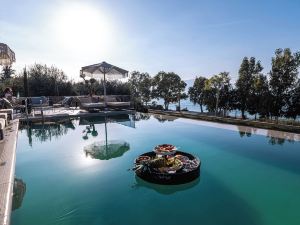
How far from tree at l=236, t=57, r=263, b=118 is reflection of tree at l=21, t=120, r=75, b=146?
599 inches

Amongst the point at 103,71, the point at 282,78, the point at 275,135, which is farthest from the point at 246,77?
the point at 103,71

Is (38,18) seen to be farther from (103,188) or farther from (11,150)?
(103,188)

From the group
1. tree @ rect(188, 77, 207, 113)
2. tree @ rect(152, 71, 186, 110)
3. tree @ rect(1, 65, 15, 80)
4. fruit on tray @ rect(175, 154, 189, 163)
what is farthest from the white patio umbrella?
tree @ rect(1, 65, 15, 80)

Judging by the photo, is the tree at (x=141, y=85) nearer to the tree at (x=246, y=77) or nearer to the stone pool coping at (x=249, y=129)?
the tree at (x=246, y=77)

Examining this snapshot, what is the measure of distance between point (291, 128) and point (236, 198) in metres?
6.86

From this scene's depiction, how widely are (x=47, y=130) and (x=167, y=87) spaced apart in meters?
17.8

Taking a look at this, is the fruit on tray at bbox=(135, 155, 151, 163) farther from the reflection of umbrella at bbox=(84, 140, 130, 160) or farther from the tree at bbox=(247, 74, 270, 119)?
the tree at bbox=(247, 74, 270, 119)

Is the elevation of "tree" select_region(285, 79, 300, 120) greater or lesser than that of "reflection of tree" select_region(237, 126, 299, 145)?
greater

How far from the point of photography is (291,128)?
10078 millimetres

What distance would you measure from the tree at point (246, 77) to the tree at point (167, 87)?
767cm

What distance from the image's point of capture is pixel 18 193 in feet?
16.6

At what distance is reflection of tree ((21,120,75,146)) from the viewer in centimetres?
1034

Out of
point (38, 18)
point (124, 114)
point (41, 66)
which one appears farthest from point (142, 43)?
point (41, 66)

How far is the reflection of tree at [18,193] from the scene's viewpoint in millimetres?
4575
